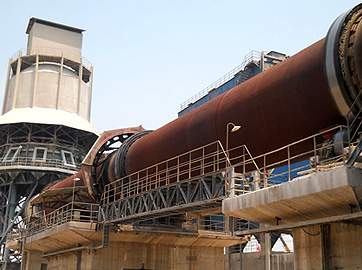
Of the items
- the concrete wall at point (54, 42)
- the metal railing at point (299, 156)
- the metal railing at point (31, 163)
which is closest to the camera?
the metal railing at point (299, 156)

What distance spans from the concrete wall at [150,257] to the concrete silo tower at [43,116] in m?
21.6

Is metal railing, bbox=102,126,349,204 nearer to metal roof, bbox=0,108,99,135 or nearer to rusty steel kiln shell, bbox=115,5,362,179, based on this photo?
rusty steel kiln shell, bbox=115,5,362,179

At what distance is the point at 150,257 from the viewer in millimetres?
25297

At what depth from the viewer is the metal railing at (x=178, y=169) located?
1586 cm

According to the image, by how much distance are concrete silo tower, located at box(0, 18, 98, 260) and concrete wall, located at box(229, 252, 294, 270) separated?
60.8 feet

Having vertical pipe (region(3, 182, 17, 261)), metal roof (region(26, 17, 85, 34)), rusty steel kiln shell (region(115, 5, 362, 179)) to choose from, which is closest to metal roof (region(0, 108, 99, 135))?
vertical pipe (region(3, 182, 17, 261))

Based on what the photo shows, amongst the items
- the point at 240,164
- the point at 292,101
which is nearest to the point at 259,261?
the point at 240,164

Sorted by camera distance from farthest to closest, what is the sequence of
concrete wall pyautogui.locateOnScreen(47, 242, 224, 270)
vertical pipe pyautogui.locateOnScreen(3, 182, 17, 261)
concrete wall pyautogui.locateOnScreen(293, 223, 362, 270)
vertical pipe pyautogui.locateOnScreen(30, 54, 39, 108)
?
vertical pipe pyautogui.locateOnScreen(30, 54, 39, 108)
vertical pipe pyautogui.locateOnScreen(3, 182, 17, 261)
concrete wall pyautogui.locateOnScreen(47, 242, 224, 270)
concrete wall pyautogui.locateOnScreen(293, 223, 362, 270)

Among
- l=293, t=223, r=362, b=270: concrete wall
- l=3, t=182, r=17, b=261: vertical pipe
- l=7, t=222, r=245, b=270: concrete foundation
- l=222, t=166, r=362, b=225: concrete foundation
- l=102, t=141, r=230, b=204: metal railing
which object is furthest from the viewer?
l=3, t=182, r=17, b=261: vertical pipe

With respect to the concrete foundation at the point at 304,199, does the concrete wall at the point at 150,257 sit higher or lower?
lower

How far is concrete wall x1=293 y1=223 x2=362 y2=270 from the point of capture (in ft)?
38.0

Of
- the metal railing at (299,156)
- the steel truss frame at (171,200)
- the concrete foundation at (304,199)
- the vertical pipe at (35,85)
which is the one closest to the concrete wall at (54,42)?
the vertical pipe at (35,85)

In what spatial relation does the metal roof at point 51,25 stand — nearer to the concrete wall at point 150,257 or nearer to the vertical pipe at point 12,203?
the vertical pipe at point 12,203

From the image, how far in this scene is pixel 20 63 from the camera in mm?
51031
